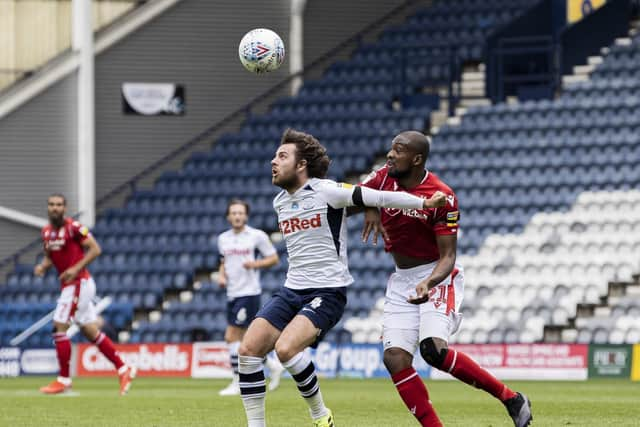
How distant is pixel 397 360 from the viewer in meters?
8.55

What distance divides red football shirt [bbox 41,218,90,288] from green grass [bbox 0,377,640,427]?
1.54 meters

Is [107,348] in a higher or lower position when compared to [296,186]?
lower

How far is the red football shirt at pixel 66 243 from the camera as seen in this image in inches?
587

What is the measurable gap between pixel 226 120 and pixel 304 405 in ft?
46.3

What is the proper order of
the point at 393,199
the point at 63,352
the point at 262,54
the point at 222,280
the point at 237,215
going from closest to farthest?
the point at 393,199 < the point at 262,54 < the point at 63,352 < the point at 237,215 < the point at 222,280

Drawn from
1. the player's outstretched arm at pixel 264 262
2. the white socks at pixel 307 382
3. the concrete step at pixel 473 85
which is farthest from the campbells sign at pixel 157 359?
the white socks at pixel 307 382

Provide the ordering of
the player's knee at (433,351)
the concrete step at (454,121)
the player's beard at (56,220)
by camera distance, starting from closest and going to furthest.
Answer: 1. the player's knee at (433,351)
2. the player's beard at (56,220)
3. the concrete step at (454,121)

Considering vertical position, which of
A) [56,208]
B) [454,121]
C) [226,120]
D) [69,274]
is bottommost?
[69,274]

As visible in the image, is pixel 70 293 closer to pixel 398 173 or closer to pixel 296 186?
pixel 296 186

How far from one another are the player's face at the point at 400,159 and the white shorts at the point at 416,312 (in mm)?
664

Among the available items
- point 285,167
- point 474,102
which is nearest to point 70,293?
point 285,167

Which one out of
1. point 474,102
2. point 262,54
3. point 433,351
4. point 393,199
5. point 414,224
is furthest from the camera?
point 474,102

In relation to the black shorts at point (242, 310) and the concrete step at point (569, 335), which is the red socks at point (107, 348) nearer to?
the black shorts at point (242, 310)

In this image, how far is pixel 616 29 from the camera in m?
25.3
